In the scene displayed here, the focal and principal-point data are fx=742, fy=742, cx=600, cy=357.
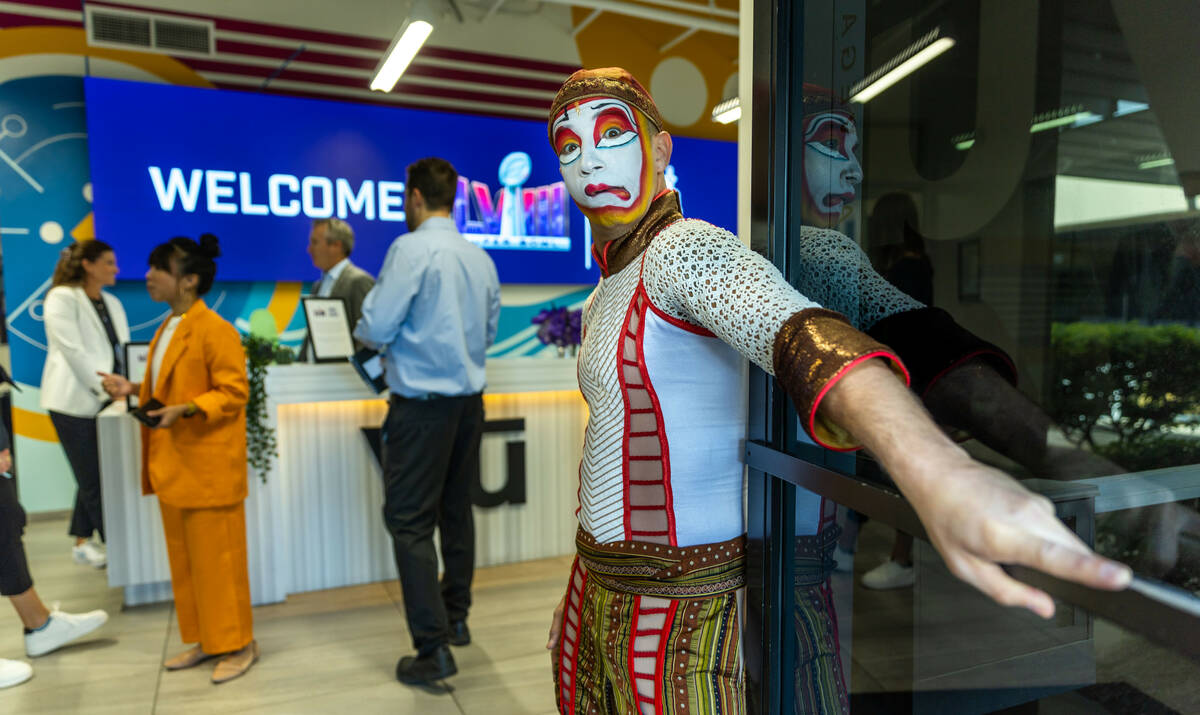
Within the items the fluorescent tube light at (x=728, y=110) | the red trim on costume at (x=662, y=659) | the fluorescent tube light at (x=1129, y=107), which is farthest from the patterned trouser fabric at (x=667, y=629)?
the fluorescent tube light at (x=728, y=110)

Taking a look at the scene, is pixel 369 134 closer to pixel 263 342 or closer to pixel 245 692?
pixel 263 342

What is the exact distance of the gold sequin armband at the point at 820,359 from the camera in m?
0.65

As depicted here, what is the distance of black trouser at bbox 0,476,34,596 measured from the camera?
273 cm

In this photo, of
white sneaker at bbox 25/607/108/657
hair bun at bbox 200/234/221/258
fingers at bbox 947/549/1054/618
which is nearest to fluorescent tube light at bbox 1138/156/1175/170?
fingers at bbox 947/549/1054/618

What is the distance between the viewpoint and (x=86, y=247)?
152 inches

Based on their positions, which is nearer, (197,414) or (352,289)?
(197,414)

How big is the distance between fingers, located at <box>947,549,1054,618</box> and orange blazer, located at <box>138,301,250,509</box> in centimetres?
257

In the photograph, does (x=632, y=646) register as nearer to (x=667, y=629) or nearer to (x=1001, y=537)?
(x=667, y=629)

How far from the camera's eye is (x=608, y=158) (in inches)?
43.2

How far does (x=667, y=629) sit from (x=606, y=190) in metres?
0.64

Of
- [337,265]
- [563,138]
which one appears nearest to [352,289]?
[337,265]

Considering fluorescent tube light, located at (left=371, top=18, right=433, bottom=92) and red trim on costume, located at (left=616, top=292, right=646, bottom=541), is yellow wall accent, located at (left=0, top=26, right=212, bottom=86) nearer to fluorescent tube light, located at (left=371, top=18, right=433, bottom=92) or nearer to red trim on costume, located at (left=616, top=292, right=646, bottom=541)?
fluorescent tube light, located at (left=371, top=18, right=433, bottom=92)

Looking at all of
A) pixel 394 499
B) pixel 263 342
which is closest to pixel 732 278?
pixel 394 499

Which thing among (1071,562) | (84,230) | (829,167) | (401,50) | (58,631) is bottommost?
(58,631)
